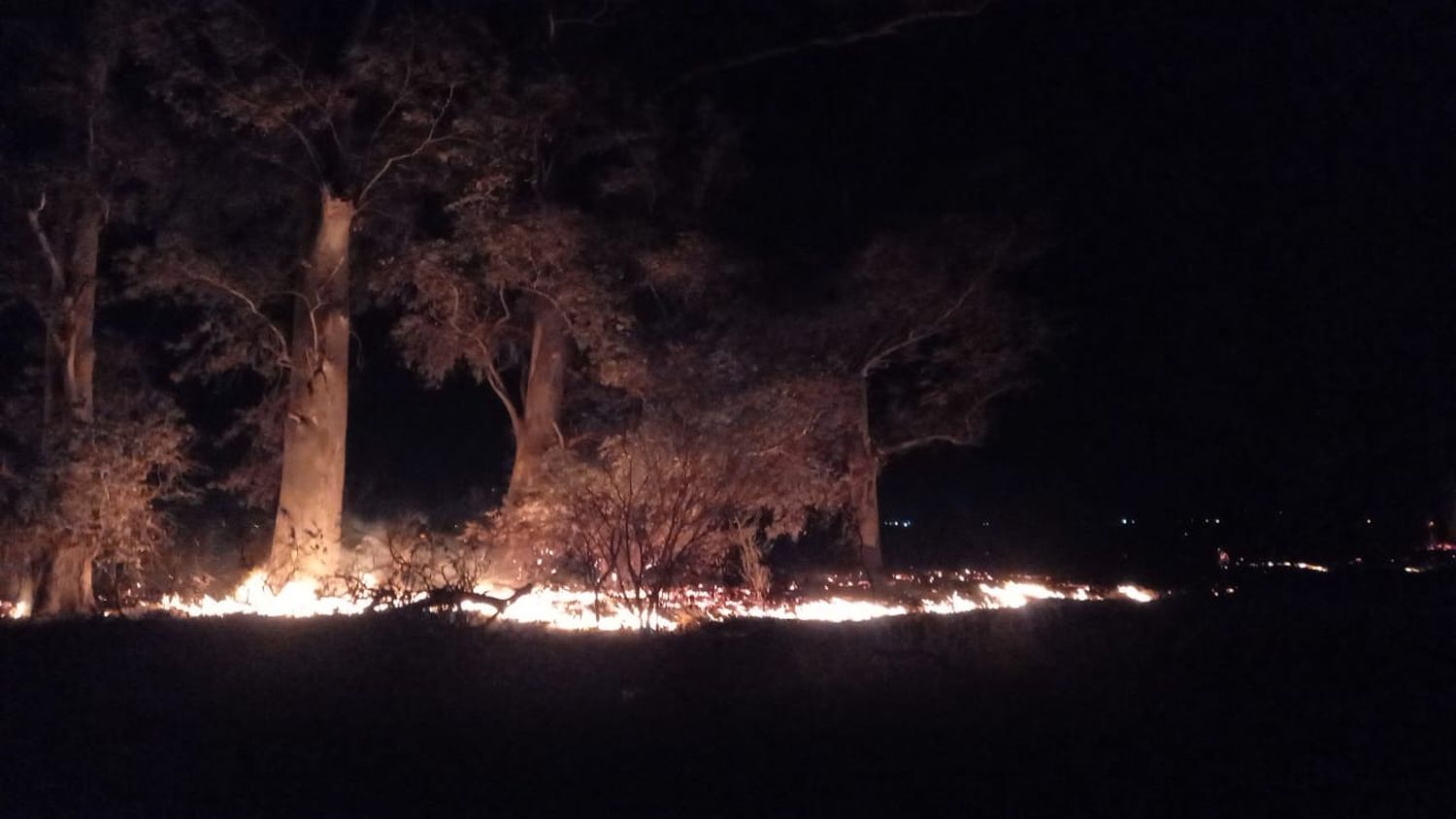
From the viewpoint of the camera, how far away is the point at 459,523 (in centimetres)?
2025

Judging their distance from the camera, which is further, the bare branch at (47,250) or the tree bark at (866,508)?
the tree bark at (866,508)

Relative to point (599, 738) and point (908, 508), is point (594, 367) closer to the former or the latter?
point (599, 738)

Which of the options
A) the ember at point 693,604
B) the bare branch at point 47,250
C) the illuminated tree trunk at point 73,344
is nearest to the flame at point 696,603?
the ember at point 693,604

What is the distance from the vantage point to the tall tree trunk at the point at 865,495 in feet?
67.9

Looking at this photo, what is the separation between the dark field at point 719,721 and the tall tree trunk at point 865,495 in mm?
7738

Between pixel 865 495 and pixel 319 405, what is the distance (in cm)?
777

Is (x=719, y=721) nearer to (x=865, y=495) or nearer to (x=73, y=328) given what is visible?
(x=73, y=328)

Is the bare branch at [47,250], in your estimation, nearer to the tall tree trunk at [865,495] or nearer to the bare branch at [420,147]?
the bare branch at [420,147]

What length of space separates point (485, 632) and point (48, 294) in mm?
8155

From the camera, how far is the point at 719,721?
30.6 feet

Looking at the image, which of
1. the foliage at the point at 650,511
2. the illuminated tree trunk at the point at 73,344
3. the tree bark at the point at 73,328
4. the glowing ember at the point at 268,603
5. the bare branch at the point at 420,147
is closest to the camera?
the foliage at the point at 650,511

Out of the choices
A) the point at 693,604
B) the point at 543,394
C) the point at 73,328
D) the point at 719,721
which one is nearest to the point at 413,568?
the point at 693,604

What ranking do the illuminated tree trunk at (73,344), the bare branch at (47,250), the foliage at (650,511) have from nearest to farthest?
the foliage at (650,511)
the illuminated tree trunk at (73,344)
the bare branch at (47,250)

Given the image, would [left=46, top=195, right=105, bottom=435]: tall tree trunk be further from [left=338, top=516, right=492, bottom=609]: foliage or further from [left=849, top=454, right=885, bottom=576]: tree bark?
[left=849, top=454, right=885, bottom=576]: tree bark
